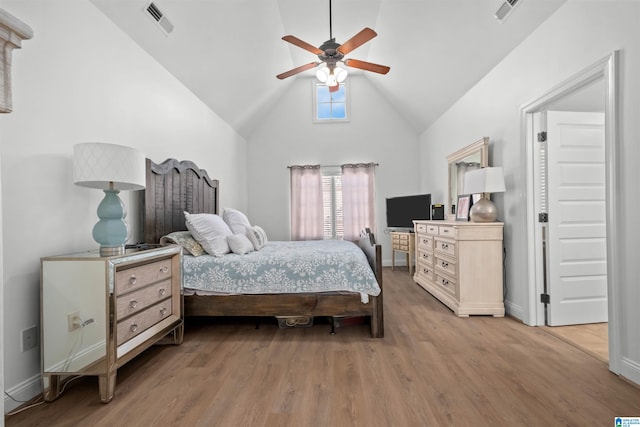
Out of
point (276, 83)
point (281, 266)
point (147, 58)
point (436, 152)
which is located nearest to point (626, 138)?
point (281, 266)

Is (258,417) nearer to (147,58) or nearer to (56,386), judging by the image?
(56,386)

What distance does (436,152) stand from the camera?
4852mm

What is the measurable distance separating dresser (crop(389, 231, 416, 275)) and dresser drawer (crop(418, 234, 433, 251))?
2.21 ft

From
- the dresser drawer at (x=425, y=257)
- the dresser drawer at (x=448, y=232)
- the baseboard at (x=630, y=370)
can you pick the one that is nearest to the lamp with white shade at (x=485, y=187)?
the dresser drawer at (x=448, y=232)

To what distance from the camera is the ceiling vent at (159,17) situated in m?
2.42

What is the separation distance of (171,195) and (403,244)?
3.67 meters

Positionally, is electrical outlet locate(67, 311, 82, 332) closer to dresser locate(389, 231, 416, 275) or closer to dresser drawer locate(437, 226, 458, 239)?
dresser drawer locate(437, 226, 458, 239)

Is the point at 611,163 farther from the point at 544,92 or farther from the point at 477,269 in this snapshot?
the point at 477,269

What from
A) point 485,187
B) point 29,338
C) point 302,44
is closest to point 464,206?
point 485,187

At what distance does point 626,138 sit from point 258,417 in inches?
104

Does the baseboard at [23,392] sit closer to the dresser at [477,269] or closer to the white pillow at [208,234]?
the white pillow at [208,234]

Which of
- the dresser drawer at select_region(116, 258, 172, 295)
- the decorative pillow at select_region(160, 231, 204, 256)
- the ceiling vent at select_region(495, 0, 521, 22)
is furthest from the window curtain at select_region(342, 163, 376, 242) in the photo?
the dresser drawer at select_region(116, 258, 172, 295)

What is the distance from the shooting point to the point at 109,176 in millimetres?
1714

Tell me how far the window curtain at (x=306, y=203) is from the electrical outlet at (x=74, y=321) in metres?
4.06
